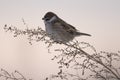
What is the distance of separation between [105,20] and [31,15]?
1.16ft

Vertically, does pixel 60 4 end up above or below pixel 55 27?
above

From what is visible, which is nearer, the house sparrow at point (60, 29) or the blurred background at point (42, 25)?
the house sparrow at point (60, 29)

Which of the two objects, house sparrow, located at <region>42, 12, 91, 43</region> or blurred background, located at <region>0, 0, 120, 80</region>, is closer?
house sparrow, located at <region>42, 12, 91, 43</region>

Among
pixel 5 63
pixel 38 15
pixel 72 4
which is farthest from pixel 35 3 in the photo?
pixel 5 63

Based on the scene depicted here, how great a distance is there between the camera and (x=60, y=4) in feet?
4.20

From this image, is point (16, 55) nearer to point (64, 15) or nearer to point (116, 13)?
point (64, 15)

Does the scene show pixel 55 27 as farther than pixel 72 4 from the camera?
No

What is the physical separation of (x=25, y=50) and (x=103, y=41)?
0.36 metres

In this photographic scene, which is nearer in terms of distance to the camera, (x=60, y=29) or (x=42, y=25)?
(x=60, y=29)

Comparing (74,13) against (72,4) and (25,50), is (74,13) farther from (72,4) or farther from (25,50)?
(25,50)

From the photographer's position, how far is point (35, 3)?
4.20 feet

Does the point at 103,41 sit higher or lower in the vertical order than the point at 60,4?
lower

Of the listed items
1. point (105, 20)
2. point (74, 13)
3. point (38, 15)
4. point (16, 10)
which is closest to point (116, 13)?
point (105, 20)

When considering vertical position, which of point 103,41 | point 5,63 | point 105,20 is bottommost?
point 5,63
